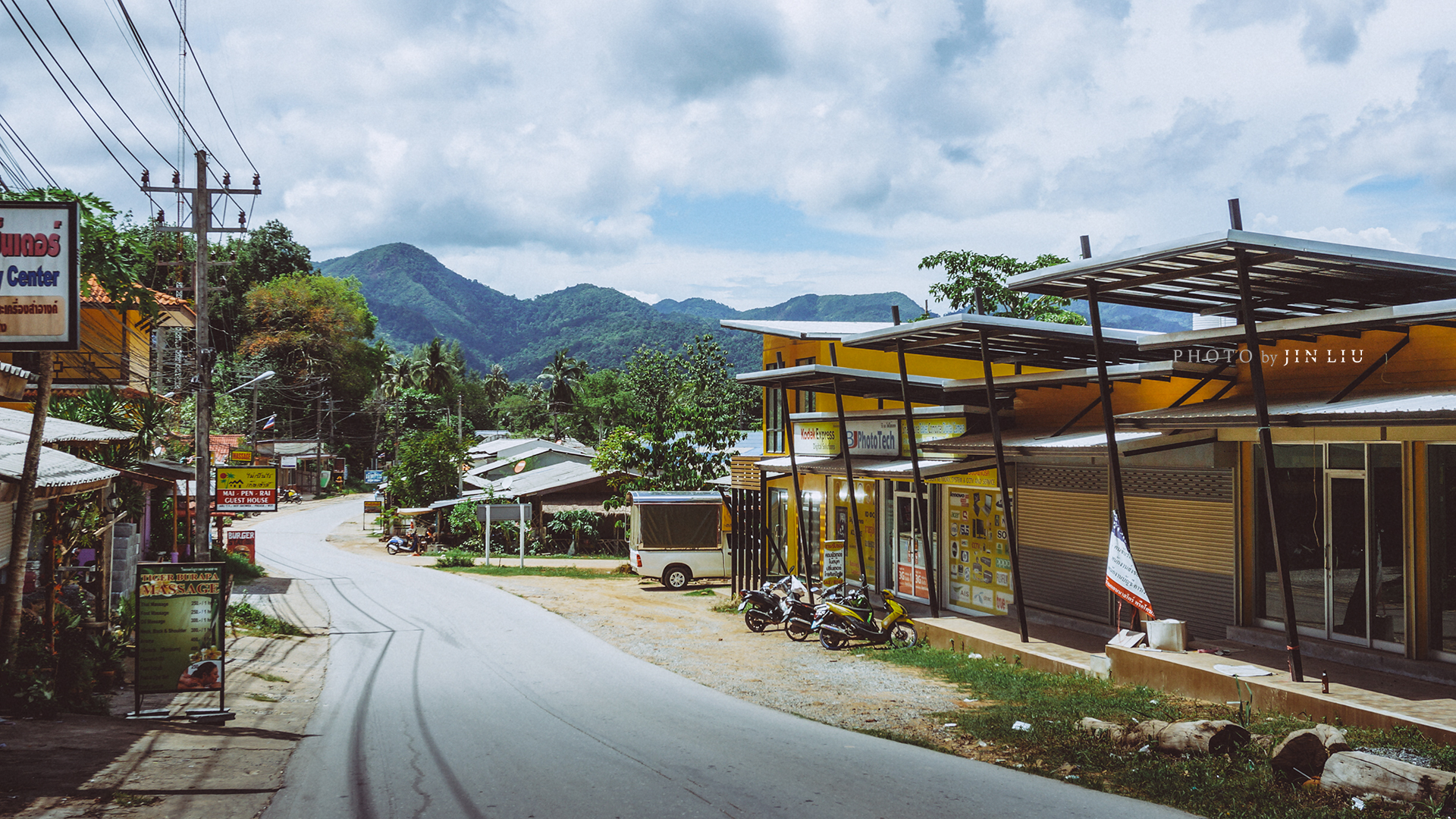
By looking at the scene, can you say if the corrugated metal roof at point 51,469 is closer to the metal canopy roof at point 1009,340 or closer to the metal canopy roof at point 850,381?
the metal canopy roof at point 850,381

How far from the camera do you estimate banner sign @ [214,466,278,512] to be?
23.2 m

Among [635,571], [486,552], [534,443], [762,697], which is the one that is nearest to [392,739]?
[762,697]

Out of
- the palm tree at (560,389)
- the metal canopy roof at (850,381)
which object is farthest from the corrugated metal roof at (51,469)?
the palm tree at (560,389)

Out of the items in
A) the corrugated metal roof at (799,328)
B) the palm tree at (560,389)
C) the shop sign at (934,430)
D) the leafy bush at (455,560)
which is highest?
the palm tree at (560,389)

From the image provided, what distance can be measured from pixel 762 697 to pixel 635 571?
15.9 meters

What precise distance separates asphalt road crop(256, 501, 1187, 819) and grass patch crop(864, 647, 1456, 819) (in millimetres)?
355

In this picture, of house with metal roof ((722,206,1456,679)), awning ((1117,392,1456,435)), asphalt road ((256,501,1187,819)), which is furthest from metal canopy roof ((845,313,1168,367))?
asphalt road ((256,501,1187,819))

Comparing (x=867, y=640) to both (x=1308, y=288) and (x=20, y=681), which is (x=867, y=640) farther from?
(x=20, y=681)

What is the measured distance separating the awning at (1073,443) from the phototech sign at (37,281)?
1164cm

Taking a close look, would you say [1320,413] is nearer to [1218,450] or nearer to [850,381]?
[1218,450]

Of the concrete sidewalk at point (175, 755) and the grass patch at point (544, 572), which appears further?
the grass patch at point (544, 572)

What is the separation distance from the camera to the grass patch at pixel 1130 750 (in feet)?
22.4

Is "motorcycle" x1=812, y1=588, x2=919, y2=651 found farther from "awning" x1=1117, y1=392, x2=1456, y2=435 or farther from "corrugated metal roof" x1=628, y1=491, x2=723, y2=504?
"corrugated metal roof" x1=628, y1=491, x2=723, y2=504

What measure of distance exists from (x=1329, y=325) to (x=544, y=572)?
2660cm
